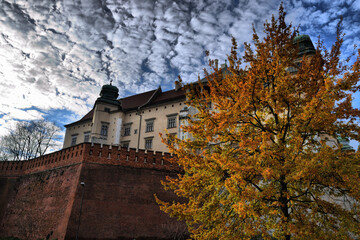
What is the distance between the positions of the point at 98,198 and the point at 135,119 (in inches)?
744

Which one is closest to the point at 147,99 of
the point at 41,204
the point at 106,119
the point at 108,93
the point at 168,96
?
the point at 168,96

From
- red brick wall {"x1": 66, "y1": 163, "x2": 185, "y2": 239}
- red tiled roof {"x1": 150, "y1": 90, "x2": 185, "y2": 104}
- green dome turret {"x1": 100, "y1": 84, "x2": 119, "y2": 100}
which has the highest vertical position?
green dome turret {"x1": 100, "y1": 84, "x2": 119, "y2": 100}

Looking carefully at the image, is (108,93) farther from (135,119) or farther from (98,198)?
(98,198)

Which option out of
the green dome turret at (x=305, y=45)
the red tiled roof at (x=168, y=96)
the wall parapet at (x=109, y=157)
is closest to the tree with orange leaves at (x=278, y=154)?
the wall parapet at (x=109, y=157)

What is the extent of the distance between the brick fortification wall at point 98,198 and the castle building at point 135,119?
445 inches

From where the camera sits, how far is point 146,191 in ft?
58.5

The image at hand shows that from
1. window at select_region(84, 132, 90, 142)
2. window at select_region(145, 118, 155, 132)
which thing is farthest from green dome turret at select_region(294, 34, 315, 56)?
window at select_region(84, 132, 90, 142)

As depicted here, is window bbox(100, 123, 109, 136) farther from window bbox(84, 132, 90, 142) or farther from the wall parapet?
the wall parapet

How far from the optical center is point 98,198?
1664cm

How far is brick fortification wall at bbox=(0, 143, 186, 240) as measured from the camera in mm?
16016

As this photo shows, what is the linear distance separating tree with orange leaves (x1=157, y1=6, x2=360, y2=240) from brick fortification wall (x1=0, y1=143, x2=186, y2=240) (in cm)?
870

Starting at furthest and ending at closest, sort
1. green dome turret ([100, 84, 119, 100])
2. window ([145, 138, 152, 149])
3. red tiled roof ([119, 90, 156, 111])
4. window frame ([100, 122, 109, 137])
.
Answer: green dome turret ([100, 84, 119, 100])
red tiled roof ([119, 90, 156, 111])
window frame ([100, 122, 109, 137])
window ([145, 138, 152, 149])

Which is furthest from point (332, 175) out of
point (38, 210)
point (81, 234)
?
point (38, 210)

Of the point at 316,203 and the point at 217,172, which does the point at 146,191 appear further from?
the point at 316,203
